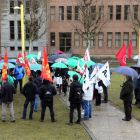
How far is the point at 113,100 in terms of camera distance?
507 inches

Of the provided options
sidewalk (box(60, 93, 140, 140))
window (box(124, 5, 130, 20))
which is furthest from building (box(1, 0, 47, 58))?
sidewalk (box(60, 93, 140, 140))

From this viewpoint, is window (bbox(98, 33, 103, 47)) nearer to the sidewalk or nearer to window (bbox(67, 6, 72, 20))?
window (bbox(67, 6, 72, 20))

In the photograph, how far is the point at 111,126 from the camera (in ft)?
28.1

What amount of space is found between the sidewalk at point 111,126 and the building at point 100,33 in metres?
33.3

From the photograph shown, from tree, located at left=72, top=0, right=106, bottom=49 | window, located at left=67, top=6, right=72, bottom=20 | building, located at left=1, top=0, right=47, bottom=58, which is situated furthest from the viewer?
building, located at left=1, top=0, right=47, bottom=58

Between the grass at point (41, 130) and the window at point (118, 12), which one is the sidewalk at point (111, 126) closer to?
the grass at point (41, 130)

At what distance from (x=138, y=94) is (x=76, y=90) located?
365cm

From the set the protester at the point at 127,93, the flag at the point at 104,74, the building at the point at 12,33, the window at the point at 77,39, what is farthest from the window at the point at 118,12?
the protester at the point at 127,93

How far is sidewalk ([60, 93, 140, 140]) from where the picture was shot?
760 centimetres

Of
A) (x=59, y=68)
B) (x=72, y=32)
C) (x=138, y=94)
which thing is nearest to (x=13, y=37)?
(x=72, y=32)

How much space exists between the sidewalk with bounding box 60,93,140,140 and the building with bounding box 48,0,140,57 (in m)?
33.3

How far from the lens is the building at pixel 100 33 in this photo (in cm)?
4288

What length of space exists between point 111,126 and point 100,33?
35906 millimetres

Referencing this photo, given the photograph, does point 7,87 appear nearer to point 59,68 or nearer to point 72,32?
point 59,68
